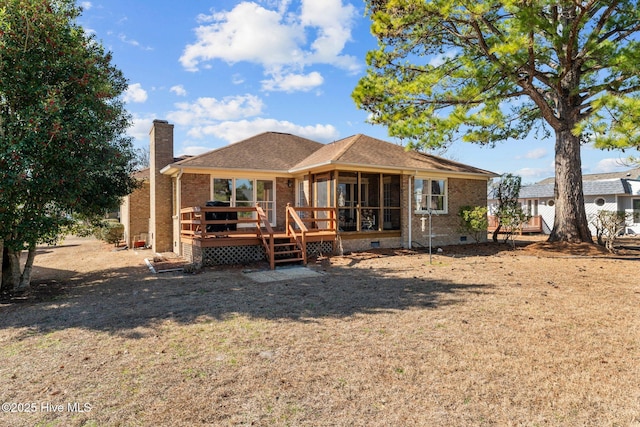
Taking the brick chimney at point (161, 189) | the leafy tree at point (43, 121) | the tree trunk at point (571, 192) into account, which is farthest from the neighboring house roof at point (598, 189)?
the leafy tree at point (43, 121)

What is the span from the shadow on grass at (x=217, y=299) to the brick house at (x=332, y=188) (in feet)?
12.6

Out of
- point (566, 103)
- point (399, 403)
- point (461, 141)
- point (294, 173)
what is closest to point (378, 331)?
point (399, 403)

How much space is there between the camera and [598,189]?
2406 cm

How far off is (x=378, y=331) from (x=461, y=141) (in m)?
11.4

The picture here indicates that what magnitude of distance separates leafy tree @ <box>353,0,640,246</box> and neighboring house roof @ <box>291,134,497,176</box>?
0.98 meters

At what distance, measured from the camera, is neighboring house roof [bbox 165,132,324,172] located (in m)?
13.2

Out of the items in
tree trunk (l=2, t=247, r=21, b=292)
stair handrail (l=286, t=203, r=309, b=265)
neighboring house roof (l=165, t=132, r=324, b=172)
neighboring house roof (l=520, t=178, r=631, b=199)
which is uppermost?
neighboring house roof (l=165, t=132, r=324, b=172)

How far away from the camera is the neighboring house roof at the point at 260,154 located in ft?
43.4

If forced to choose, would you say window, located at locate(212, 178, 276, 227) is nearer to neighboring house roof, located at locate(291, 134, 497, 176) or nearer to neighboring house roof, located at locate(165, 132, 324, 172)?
neighboring house roof, located at locate(165, 132, 324, 172)

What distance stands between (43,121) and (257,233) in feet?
19.6

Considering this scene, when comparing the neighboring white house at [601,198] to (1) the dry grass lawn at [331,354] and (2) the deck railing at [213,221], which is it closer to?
(2) the deck railing at [213,221]

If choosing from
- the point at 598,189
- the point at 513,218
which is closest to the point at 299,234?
the point at 513,218

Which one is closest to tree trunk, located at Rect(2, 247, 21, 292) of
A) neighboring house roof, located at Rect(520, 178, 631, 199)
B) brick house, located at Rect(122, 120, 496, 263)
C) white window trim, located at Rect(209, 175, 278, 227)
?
brick house, located at Rect(122, 120, 496, 263)

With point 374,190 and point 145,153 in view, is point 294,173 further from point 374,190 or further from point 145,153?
point 145,153
